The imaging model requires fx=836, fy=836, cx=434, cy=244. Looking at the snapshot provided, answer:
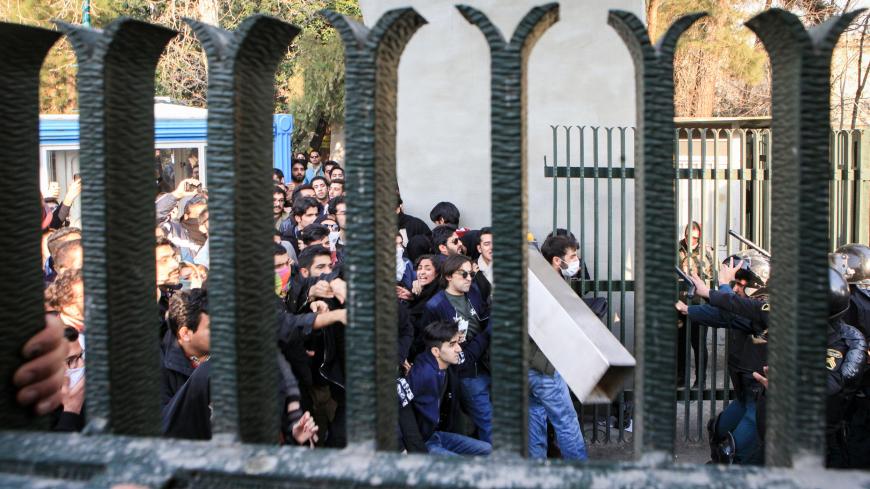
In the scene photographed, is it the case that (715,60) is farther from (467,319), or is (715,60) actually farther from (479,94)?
(467,319)

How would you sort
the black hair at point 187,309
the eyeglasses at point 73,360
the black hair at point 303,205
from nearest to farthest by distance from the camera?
the eyeglasses at point 73,360 → the black hair at point 187,309 → the black hair at point 303,205

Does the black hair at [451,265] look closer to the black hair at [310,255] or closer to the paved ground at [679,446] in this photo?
the black hair at [310,255]

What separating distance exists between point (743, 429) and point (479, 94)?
4642 mm

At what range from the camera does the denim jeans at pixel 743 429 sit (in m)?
5.24

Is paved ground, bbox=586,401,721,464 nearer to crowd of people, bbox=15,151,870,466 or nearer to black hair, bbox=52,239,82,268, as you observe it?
crowd of people, bbox=15,151,870,466

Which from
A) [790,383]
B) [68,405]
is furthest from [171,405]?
[790,383]

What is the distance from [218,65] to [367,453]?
0.63 m

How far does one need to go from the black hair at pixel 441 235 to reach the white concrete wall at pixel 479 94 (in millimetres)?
770

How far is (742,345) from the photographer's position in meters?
5.44

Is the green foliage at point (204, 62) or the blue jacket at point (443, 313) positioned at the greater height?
the green foliage at point (204, 62)

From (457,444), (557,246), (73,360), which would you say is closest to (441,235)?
(557,246)

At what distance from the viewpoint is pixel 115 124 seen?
1.35 metres

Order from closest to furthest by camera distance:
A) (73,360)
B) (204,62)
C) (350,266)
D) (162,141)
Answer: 1. (350,266)
2. (73,360)
3. (162,141)
4. (204,62)

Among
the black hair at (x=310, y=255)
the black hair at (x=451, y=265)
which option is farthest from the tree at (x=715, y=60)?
the black hair at (x=310, y=255)
